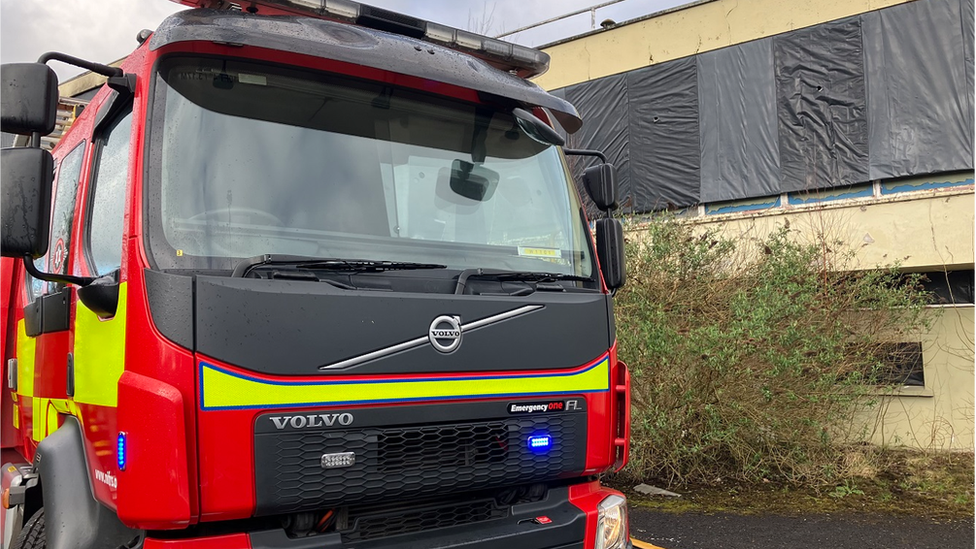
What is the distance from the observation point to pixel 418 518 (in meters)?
2.83

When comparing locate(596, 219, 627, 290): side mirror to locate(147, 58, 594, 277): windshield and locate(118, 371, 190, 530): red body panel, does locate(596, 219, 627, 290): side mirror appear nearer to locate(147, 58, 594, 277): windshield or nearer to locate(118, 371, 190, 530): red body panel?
Answer: locate(147, 58, 594, 277): windshield

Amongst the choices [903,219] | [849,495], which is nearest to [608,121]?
[903,219]

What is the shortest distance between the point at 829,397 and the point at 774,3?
6.38 meters

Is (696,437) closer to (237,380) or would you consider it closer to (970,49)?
(237,380)

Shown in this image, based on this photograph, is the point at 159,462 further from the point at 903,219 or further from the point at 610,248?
the point at 903,219

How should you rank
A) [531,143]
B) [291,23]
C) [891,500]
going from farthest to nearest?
[891,500] → [531,143] → [291,23]

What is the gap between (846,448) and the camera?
300 inches

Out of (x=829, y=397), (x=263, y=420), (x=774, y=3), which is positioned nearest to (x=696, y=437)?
(x=829, y=397)

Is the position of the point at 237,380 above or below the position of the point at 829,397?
above

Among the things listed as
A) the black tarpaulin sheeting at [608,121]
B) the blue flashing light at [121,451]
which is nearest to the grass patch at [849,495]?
the blue flashing light at [121,451]

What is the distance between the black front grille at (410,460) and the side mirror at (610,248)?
0.88 metres

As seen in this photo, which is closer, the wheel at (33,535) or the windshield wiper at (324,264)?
the windshield wiper at (324,264)

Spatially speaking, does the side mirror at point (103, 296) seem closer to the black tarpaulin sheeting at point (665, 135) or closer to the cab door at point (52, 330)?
the cab door at point (52, 330)

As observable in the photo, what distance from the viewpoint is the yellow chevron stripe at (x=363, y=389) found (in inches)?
94.6
